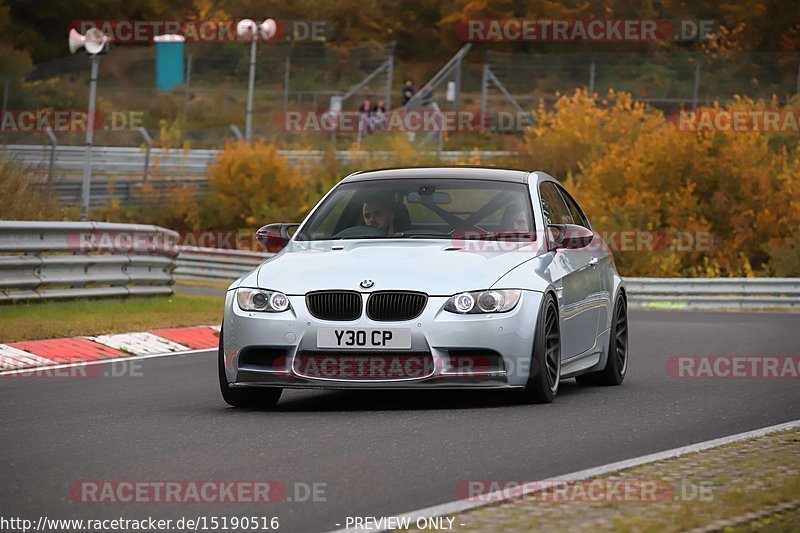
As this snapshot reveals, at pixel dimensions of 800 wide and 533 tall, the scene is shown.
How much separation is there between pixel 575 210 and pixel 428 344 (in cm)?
358

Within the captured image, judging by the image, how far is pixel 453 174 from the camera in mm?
11547

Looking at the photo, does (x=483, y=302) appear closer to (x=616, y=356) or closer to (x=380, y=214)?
(x=380, y=214)

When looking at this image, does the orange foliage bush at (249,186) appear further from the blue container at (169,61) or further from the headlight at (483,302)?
the headlight at (483,302)

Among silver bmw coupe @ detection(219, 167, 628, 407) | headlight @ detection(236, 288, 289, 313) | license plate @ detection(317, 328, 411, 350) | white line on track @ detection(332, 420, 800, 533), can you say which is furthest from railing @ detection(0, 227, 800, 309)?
white line on track @ detection(332, 420, 800, 533)

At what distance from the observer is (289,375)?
993 cm

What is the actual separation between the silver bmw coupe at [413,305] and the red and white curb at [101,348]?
11.5 ft

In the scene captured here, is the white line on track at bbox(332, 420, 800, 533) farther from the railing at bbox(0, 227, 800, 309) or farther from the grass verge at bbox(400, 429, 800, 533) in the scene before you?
the railing at bbox(0, 227, 800, 309)

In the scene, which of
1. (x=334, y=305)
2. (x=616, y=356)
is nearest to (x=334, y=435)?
(x=334, y=305)

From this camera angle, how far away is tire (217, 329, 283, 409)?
1028cm

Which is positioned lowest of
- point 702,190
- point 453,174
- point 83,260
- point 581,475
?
point 702,190

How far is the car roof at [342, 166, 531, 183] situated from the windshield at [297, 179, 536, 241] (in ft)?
0.18

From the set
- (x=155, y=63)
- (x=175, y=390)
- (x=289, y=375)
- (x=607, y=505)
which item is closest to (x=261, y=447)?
(x=289, y=375)

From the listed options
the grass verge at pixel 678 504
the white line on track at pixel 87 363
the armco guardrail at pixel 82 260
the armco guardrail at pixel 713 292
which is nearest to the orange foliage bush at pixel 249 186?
the armco guardrail at pixel 713 292

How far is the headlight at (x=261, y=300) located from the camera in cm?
999
